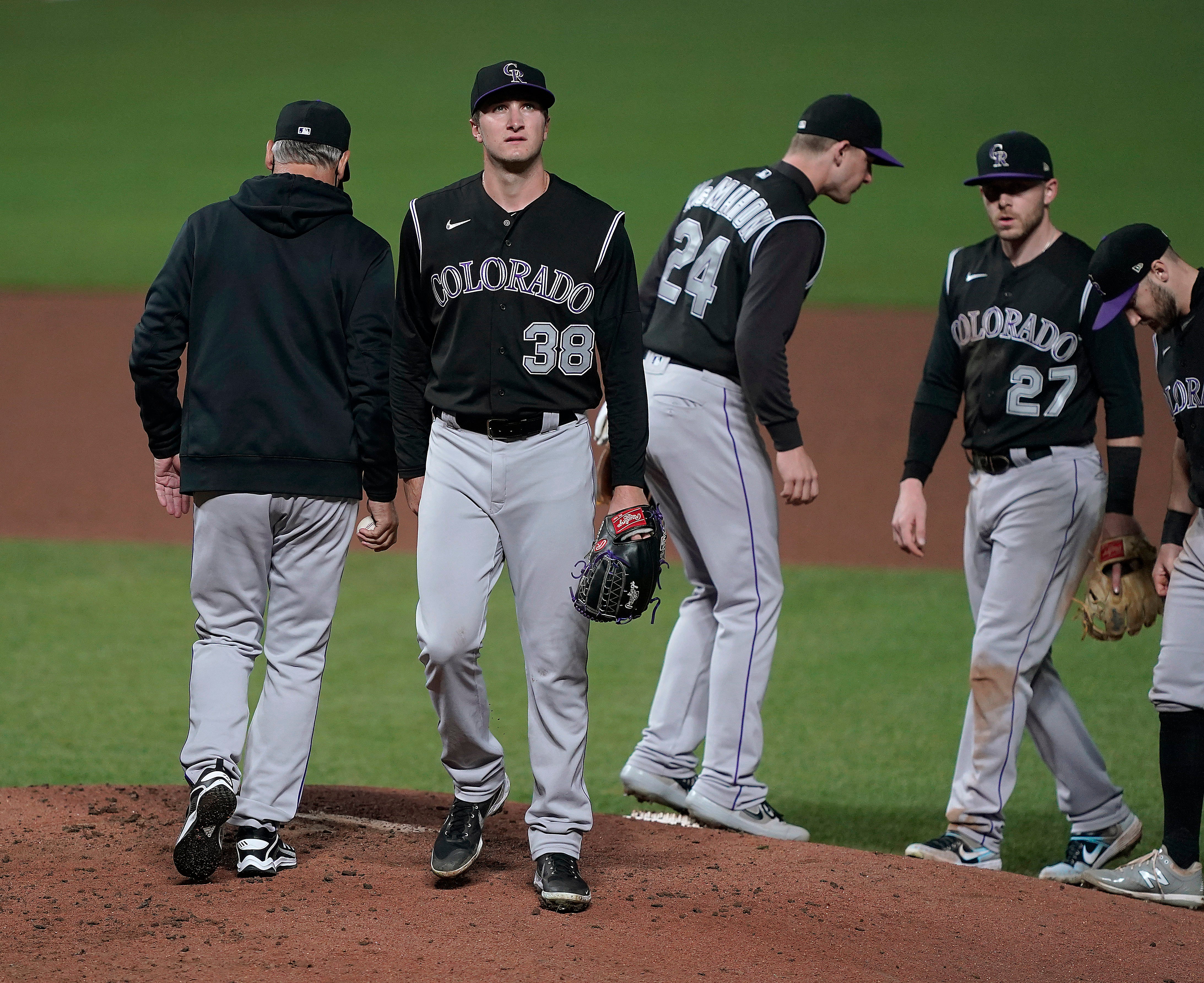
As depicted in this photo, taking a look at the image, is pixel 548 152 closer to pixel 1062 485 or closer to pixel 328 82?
pixel 328 82

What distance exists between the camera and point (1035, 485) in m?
4.06

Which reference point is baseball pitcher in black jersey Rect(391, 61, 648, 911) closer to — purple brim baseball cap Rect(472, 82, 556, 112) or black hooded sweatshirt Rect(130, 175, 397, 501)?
purple brim baseball cap Rect(472, 82, 556, 112)

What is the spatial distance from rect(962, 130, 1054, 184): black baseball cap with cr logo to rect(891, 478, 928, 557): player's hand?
3.27 feet

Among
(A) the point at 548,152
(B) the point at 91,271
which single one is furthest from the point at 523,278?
(A) the point at 548,152

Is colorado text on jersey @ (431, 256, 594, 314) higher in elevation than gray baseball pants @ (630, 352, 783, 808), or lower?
higher

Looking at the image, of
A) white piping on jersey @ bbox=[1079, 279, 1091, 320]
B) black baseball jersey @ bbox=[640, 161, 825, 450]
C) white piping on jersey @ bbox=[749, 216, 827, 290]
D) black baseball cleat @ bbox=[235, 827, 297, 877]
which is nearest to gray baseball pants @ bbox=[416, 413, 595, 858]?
black baseball cleat @ bbox=[235, 827, 297, 877]

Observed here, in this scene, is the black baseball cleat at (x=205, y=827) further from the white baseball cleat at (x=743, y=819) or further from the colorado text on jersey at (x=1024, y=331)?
the colorado text on jersey at (x=1024, y=331)

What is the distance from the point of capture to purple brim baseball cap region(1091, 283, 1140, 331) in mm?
3764

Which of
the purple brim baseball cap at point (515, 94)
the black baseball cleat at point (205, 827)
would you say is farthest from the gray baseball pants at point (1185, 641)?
the black baseball cleat at point (205, 827)

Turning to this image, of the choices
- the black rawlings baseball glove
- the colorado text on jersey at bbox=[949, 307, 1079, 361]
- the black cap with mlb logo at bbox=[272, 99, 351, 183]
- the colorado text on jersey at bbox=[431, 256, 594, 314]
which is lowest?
the black rawlings baseball glove

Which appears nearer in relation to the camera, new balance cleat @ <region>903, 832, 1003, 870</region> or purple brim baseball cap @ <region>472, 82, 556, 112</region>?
purple brim baseball cap @ <region>472, 82, 556, 112</region>

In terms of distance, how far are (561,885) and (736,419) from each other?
162 centimetres

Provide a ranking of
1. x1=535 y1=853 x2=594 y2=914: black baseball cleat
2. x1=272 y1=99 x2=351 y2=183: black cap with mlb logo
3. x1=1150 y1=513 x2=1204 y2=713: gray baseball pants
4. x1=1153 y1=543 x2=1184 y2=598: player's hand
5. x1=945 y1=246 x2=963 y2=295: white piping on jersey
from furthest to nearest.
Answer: x1=945 y1=246 x2=963 y2=295: white piping on jersey, x1=1153 y1=543 x2=1184 y2=598: player's hand, x1=1150 y1=513 x2=1204 y2=713: gray baseball pants, x1=272 y1=99 x2=351 y2=183: black cap with mlb logo, x1=535 y1=853 x2=594 y2=914: black baseball cleat

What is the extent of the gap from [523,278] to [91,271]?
12818mm
